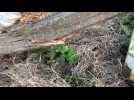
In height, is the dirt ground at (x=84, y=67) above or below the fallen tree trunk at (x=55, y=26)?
below

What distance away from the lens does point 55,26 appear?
4691 mm

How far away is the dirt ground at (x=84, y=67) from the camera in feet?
15.4

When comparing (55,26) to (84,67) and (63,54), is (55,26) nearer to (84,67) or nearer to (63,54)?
(63,54)

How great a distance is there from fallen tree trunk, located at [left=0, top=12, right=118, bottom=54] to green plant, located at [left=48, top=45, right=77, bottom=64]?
12 cm

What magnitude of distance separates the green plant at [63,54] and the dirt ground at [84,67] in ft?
0.17

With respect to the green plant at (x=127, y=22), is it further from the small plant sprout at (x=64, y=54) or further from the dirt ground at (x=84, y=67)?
the small plant sprout at (x=64, y=54)

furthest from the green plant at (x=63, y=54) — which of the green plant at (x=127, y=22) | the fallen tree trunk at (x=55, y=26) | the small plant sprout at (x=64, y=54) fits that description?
the green plant at (x=127, y=22)

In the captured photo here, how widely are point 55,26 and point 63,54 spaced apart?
0.29m

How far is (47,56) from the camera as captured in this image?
4.72 meters

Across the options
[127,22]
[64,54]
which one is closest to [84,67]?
[64,54]
